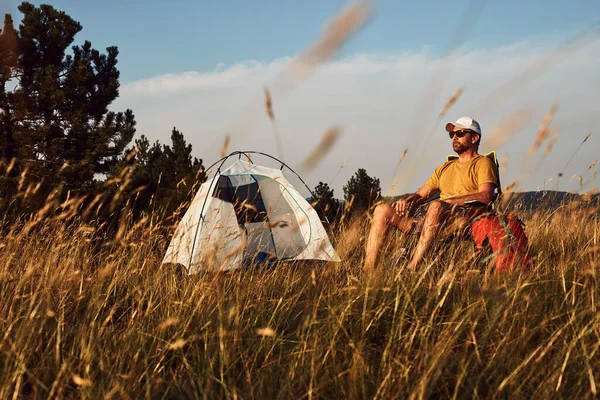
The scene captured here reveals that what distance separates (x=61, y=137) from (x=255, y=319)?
14.0 meters

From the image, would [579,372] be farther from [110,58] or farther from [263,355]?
[110,58]

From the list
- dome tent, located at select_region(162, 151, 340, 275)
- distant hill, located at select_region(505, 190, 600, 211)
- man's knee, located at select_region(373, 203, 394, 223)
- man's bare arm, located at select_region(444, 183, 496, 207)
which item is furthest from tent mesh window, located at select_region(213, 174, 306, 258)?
distant hill, located at select_region(505, 190, 600, 211)

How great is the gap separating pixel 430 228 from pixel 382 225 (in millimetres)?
489

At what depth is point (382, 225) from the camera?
3998 millimetres

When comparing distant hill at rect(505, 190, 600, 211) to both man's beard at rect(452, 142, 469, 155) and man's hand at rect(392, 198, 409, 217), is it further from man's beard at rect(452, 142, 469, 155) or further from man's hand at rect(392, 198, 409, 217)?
man's hand at rect(392, 198, 409, 217)

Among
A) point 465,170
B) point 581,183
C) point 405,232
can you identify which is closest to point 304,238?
point 405,232

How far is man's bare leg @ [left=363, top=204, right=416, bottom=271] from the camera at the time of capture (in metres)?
3.81

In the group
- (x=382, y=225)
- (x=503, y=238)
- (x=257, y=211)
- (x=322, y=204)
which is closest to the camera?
(x=503, y=238)

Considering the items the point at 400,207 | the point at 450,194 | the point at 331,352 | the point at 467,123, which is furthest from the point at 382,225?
the point at 331,352

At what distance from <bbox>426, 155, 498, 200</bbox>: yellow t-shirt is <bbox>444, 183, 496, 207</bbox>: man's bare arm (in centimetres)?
4

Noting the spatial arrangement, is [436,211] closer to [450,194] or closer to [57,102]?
[450,194]

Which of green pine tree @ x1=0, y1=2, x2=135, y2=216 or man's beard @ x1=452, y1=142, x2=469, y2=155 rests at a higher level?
green pine tree @ x1=0, y1=2, x2=135, y2=216

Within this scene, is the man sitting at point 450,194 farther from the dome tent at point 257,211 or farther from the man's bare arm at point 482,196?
the dome tent at point 257,211

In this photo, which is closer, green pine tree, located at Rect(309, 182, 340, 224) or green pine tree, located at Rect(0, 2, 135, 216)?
green pine tree, located at Rect(309, 182, 340, 224)
